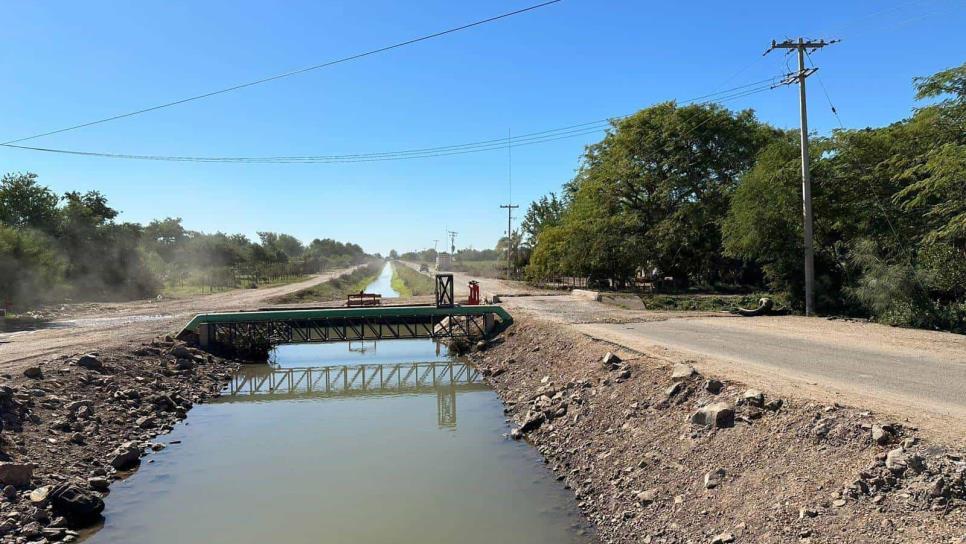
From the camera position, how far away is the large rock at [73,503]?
8688 mm

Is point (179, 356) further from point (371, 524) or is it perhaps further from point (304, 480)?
point (371, 524)

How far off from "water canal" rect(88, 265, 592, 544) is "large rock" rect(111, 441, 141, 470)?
29cm

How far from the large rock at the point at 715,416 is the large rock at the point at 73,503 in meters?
9.57

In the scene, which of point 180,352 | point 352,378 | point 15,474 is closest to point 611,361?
point 352,378

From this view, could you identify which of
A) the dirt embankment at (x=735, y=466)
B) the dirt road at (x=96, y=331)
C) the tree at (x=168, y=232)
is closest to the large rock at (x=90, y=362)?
the dirt road at (x=96, y=331)

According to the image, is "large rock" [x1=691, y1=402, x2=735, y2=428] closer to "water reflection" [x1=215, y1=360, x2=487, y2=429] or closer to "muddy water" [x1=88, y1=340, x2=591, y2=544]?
"muddy water" [x1=88, y1=340, x2=591, y2=544]

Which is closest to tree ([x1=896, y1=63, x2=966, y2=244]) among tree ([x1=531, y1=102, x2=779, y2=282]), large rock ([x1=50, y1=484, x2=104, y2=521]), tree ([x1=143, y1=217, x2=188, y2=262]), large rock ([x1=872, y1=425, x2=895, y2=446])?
large rock ([x1=872, y1=425, x2=895, y2=446])

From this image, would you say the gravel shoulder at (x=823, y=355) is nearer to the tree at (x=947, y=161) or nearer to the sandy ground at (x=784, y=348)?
the sandy ground at (x=784, y=348)

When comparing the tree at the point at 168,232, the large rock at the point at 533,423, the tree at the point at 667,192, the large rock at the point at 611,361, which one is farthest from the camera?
the tree at the point at 168,232

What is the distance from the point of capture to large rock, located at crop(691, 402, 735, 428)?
861cm

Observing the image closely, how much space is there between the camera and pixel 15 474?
8.78 meters

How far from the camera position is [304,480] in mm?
10602

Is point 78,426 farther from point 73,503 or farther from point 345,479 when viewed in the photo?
point 345,479

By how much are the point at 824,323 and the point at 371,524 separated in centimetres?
1799
